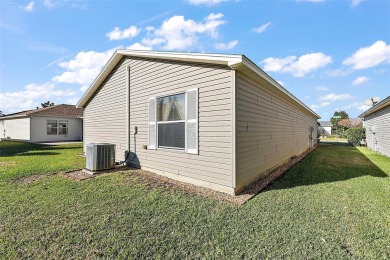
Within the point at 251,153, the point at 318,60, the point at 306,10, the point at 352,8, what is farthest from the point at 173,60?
the point at 318,60

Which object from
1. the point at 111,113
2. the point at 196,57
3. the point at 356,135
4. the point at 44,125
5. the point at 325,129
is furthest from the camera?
the point at 325,129

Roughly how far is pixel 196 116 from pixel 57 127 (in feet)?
70.8

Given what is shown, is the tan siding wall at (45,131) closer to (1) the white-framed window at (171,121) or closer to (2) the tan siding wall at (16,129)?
(2) the tan siding wall at (16,129)

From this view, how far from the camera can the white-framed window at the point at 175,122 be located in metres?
5.16

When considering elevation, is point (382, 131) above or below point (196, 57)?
below

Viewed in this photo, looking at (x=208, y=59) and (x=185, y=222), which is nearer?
(x=185, y=222)

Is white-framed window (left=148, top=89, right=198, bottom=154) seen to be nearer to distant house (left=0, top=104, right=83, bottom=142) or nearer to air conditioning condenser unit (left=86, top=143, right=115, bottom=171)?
air conditioning condenser unit (left=86, top=143, right=115, bottom=171)

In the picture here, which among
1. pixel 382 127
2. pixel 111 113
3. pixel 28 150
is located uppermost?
pixel 111 113

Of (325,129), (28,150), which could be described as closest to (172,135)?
(28,150)

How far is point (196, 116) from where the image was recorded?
5.04 metres

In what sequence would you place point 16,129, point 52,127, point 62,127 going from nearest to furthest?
point 52,127
point 16,129
point 62,127

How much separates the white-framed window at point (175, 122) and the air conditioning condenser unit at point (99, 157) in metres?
1.49

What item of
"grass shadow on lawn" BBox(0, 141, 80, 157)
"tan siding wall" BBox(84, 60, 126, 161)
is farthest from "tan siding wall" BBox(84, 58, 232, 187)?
"grass shadow on lawn" BBox(0, 141, 80, 157)

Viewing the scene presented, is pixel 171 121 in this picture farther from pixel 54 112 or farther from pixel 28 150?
pixel 54 112
